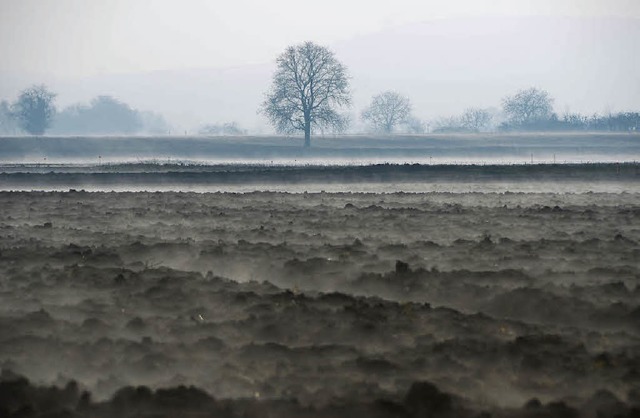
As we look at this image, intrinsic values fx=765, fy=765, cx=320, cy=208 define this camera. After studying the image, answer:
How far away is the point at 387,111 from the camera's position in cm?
12850

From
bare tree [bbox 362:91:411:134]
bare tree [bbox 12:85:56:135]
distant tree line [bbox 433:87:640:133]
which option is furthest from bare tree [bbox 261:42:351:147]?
bare tree [bbox 362:91:411:134]

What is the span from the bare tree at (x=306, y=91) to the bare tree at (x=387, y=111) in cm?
5072

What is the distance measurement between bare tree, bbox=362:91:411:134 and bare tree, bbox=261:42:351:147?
166 feet

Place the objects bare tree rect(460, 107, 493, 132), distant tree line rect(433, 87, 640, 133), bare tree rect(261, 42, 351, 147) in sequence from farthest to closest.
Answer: bare tree rect(460, 107, 493, 132) < distant tree line rect(433, 87, 640, 133) < bare tree rect(261, 42, 351, 147)

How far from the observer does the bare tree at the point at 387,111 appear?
419ft

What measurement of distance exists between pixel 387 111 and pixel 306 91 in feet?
176

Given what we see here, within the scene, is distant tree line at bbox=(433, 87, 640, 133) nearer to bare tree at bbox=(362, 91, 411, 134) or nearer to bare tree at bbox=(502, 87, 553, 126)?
bare tree at bbox=(502, 87, 553, 126)

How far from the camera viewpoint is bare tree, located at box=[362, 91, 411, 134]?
128 meters

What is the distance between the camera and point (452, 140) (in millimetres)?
82062

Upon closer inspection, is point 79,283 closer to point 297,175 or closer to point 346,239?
point 346,239

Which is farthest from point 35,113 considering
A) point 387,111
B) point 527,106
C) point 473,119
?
point 473,119

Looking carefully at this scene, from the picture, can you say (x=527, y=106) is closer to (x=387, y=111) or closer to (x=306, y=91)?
(x=387, y=111)

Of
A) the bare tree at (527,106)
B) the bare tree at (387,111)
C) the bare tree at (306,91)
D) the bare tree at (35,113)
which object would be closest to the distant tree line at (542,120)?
the bare tree at (527,106)

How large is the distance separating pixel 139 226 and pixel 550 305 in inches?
403
